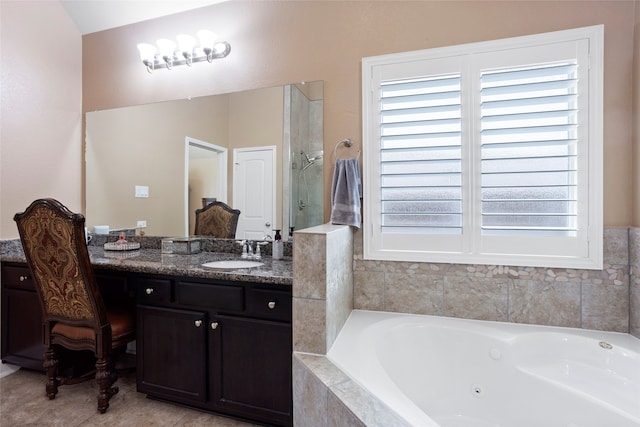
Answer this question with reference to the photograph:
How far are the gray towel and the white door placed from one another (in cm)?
53

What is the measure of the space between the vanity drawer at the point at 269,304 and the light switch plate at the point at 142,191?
1.52 meters

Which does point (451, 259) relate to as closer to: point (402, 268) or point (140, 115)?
point (402, 268)

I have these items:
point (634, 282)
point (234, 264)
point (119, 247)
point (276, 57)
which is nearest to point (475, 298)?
point (634, 282)

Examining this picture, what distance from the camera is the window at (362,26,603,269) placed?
1596mm

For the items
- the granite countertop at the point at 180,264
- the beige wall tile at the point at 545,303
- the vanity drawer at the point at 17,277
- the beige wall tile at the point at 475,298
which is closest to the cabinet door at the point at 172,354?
the granite countertop at the point at 180,264

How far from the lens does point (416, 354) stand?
1.64 metres

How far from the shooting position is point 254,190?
7.25 feet

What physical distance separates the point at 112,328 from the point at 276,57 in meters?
2.01

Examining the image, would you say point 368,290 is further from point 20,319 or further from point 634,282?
point 20,319

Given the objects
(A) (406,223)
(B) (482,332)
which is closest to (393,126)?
(A) (406,223)

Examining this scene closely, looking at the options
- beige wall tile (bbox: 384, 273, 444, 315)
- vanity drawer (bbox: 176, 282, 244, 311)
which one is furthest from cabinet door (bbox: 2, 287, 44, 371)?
Answer: beige wall tile (bbox: 384, 273, 444, 315)

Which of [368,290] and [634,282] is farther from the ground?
[634,282]

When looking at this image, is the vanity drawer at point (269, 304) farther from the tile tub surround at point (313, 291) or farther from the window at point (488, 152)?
the window at point (488, 152)

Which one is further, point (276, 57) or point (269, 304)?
point (276, 57)
